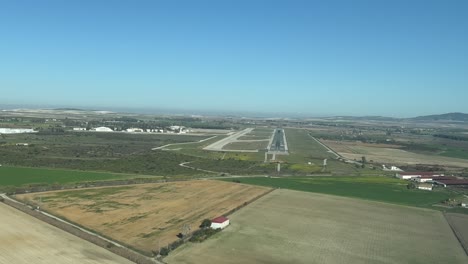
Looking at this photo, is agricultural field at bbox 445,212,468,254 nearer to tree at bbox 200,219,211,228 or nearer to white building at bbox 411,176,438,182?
tree at bbox 200,219,211,228

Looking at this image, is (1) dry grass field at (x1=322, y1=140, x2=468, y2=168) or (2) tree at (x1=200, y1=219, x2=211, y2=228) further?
(1) dry grass field at (x1=322, y1=140, x2=468, y2=168)

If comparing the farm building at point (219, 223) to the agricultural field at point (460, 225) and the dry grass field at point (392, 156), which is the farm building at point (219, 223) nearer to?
the agricultural field at point (460, 225)

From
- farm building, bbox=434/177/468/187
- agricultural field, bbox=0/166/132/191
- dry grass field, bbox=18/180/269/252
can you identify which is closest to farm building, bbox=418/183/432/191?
farm building, bbox=434/177/468/187

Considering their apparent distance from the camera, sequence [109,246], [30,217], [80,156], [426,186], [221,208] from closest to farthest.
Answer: [109,246]
[30,217]
[221,208]
[426,186]
[80,156]

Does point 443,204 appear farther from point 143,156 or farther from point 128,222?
point 143,156

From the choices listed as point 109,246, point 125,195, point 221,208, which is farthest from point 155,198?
point 109,246
